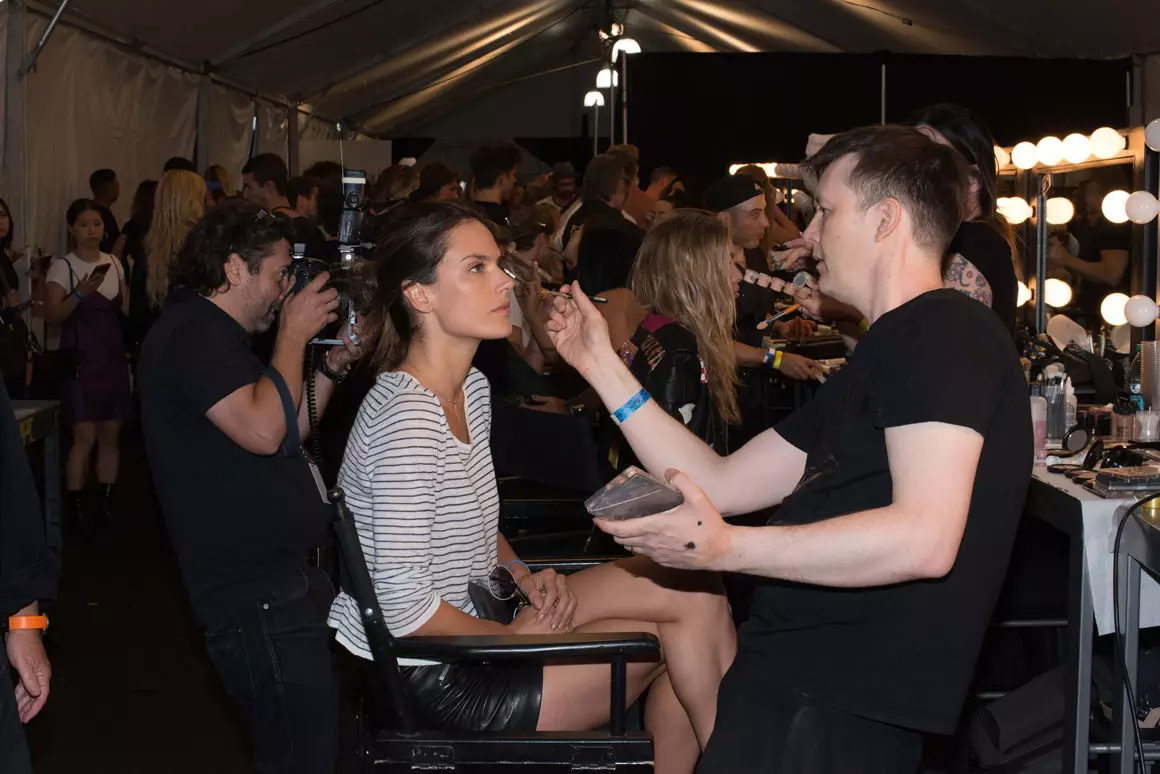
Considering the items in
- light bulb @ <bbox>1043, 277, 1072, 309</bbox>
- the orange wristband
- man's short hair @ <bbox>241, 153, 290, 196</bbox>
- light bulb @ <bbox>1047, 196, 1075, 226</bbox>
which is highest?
man's short hair @ <bbox>241, 153, 290, 196</bbox>

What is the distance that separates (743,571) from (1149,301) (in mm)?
3024

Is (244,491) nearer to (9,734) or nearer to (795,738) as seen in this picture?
(9,734)

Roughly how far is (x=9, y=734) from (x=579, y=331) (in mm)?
989

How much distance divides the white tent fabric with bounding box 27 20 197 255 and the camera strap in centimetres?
555

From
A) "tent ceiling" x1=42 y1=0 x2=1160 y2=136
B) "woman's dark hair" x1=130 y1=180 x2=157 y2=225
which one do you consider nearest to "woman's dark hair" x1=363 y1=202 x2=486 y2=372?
"woman's dark hair" x1=130 y1=180 x2=157 y2=225

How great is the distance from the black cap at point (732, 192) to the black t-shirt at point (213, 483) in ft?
13.7

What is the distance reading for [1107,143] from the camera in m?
4.36

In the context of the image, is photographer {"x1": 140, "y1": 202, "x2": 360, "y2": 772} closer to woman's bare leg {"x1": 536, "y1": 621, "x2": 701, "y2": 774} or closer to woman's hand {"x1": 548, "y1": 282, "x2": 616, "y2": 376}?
woman's bare leg {"x1": 536, "y1": 621, "x2": 701, "y2": 774}

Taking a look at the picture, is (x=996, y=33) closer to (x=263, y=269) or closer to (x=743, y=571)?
(x=263, y=269)

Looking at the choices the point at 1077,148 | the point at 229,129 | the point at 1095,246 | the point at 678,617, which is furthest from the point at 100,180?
the point at 678,617

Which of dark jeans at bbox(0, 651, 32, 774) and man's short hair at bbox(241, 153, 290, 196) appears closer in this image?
dark jeans at bbox(0, 651, 32, 774)

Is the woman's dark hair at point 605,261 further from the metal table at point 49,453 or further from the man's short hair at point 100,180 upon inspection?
the man's short hair at point 100,180

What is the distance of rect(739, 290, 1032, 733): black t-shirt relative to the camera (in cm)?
151

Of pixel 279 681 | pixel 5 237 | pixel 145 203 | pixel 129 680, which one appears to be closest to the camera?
pixel 279 681
